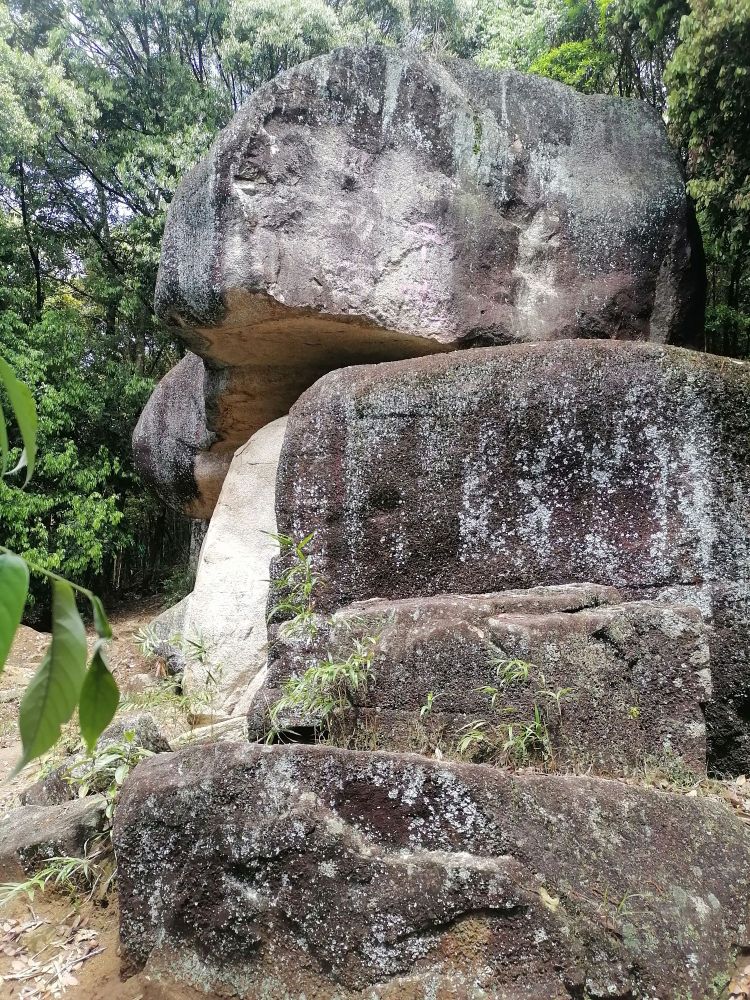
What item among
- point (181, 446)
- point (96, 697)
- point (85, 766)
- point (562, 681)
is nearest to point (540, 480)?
point (562, 681)

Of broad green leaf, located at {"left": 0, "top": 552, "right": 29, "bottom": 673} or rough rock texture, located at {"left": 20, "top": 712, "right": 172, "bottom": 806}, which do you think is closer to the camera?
broad green leaf, located at {"left": 0, "top": 552, "right": 29, "bottom": 673}

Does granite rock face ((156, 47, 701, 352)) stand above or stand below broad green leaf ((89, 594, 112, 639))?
above

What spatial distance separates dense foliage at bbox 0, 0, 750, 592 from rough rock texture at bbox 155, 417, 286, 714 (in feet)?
13.7

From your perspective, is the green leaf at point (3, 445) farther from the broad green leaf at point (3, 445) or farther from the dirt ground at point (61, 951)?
the dirt ground at point (61, 951)

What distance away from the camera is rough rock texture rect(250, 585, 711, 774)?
11.0ft

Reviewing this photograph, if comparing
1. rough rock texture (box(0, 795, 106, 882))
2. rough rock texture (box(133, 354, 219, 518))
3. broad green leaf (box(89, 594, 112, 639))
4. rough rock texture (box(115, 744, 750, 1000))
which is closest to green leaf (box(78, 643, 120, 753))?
broad green leaf (box(89, 594, 112, 639))

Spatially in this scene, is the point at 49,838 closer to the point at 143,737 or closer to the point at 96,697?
the point at 143,737

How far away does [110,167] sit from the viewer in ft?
41.3

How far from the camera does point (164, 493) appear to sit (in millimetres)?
8508

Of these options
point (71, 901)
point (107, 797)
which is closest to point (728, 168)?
point (107, 797)

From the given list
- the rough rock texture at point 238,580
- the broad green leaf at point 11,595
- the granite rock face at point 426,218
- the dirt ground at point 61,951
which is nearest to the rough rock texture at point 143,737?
the dirt ground at point 61,951

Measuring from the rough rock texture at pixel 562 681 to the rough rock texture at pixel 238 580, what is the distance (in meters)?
2.80

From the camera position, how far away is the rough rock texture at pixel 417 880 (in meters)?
2.60

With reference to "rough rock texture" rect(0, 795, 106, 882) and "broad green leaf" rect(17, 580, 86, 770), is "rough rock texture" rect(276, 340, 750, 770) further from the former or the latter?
"broad green leaf" rect(17, 580, 86, 770)
